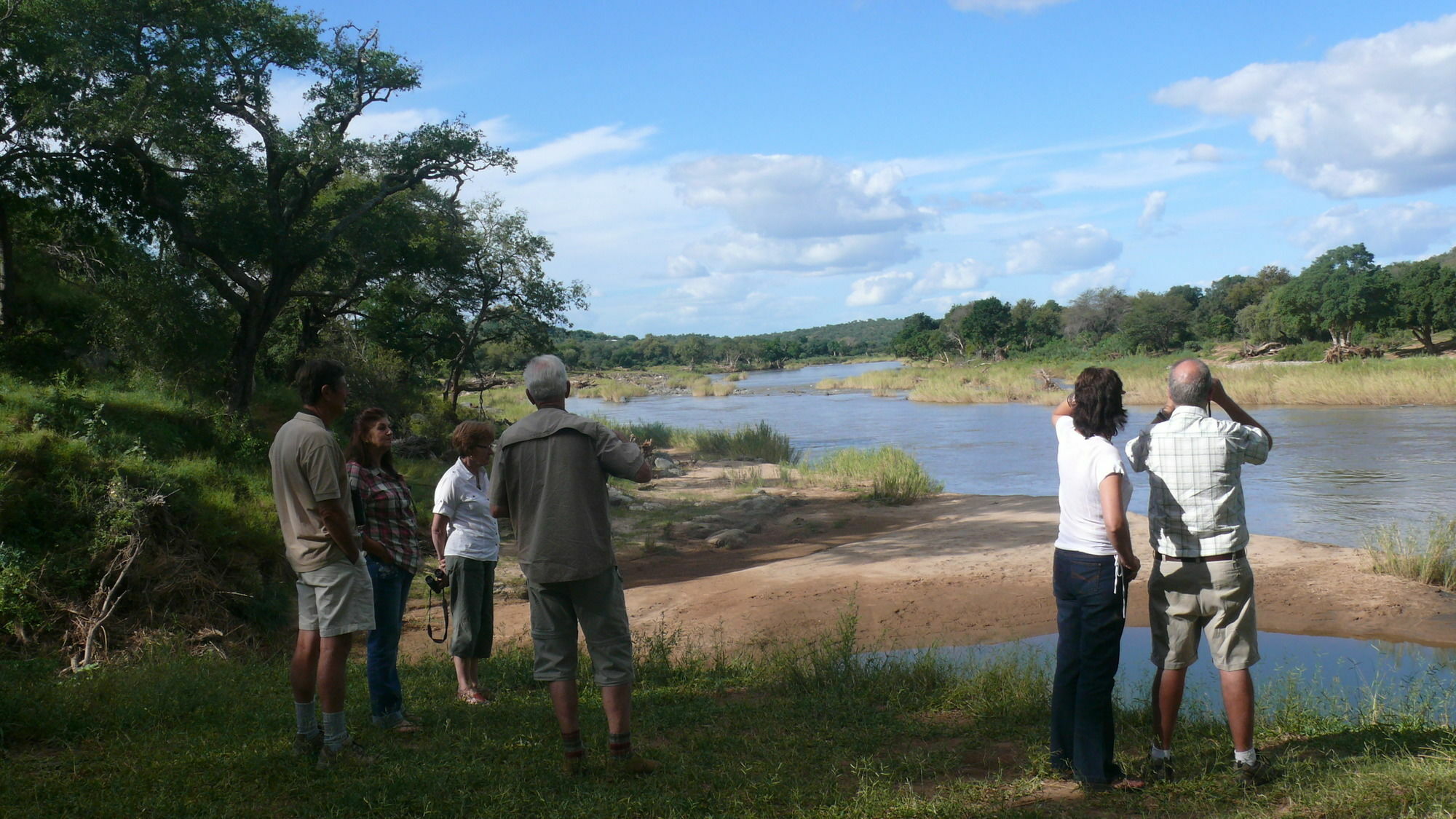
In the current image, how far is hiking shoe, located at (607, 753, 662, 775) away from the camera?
434 centimetres

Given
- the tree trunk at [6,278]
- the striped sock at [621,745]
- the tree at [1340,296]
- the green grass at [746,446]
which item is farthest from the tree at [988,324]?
the striped sock at [621,745]

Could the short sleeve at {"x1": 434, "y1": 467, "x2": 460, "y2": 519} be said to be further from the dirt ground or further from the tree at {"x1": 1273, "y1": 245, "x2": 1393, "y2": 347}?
the tree at {"x1": 1273, "y1": 245, "x2": 1393, "y2": 347}

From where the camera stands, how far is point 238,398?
17391 mm

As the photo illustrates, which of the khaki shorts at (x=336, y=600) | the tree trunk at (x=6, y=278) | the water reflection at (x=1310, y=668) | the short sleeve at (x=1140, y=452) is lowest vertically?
the water reflection at (x=1310, y=668)

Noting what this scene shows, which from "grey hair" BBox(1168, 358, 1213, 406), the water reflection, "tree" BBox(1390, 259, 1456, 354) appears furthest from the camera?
"tree" BBox(1390, 259, 1456, 354)

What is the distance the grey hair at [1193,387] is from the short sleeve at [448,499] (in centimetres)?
379

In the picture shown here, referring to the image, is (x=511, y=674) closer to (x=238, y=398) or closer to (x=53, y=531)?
(x=53, y=531)

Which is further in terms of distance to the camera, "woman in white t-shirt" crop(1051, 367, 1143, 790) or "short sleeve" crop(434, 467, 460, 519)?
"short sleeve" crop(434, 467, 460, 519)

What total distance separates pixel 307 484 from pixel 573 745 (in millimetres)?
1565

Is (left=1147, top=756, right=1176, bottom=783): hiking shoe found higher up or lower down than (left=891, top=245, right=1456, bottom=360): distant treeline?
lower down

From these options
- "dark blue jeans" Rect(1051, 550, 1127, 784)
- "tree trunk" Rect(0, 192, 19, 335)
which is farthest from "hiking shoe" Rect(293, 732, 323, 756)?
"tree trunk" Rect(0, 192, 19, 335)

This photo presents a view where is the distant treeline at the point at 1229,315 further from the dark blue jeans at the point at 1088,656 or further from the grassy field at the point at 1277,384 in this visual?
the dark blue jeans at the point at 1088,656

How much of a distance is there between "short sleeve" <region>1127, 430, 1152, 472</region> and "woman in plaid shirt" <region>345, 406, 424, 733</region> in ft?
11.2

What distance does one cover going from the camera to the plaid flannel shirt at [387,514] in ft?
16.6
